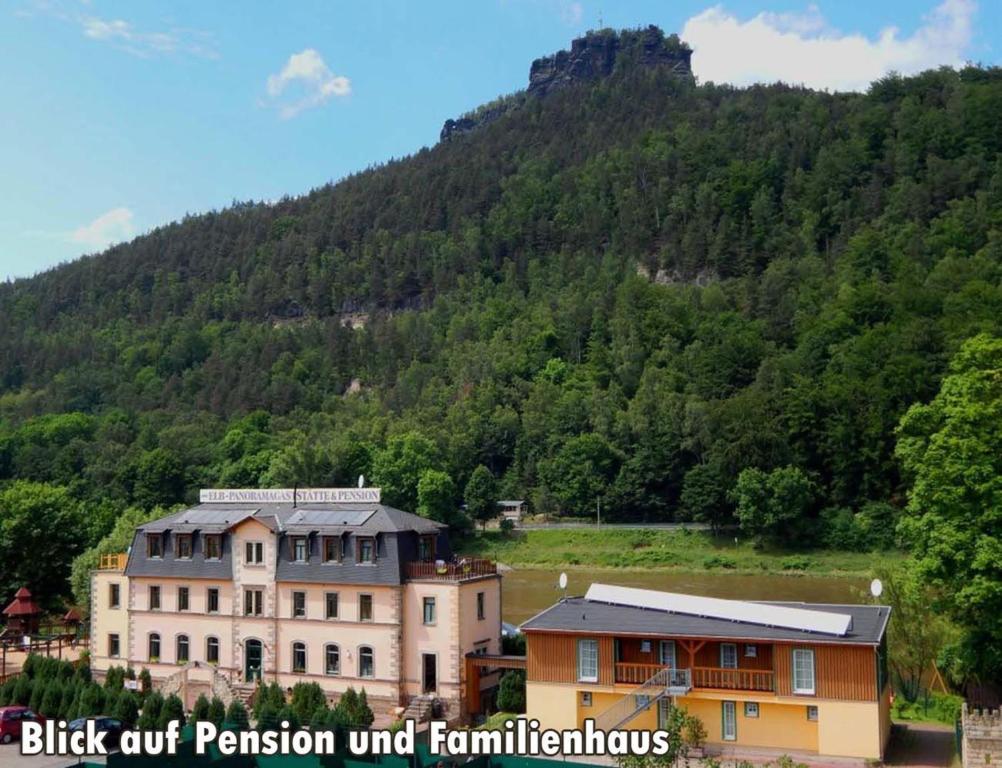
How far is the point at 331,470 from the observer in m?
118

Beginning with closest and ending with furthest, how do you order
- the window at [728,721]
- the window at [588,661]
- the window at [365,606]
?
the window at [728,721] < the window at [588,661] < the window at [365,606]

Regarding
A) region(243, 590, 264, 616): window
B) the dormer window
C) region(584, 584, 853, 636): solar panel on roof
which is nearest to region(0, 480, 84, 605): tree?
region(243, 590, 264, 616): window

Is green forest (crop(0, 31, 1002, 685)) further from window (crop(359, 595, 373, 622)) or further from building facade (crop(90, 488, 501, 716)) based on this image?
window (crop(359, 595, 373, 622))

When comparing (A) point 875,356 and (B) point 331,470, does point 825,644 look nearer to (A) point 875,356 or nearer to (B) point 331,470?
(A) point 875,356

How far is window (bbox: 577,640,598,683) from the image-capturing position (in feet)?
113

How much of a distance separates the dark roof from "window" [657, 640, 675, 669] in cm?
58

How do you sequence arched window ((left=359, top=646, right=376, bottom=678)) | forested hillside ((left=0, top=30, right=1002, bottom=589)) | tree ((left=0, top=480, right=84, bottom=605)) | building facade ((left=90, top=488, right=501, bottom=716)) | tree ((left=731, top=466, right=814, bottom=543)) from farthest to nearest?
1. forested hillside ((left=0, top=30, right=1002, bottom=589))
2. tree ((left=731, top=466, right=814, bottom=543))
3. tree ((left=0, top=480, right=84, bottom=605))
4. arched window ((left=359, top=646, right=376, bottom=678))
5. building facade ((left=90, top=488, right=501, bottom=716))

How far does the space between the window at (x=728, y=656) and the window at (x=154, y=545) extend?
916 inches

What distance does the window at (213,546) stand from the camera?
42438 mm

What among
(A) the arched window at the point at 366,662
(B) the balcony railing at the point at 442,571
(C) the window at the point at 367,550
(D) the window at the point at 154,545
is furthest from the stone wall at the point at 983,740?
(D) the window at the point at 154,545

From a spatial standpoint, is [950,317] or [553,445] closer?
[950,317]

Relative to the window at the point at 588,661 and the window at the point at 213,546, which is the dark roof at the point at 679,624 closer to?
the window at the point at 588,661

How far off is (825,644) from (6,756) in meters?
25.3

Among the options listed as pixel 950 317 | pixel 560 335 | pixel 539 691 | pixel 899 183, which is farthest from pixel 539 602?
pixel 899 183
